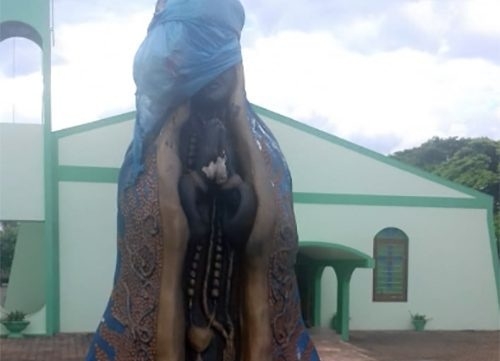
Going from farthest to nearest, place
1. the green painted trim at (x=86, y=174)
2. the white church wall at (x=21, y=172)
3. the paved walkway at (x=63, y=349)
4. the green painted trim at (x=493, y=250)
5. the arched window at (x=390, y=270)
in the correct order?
the green painted trim at (x=493, y=250) → the arched window at (x=390, y=270) → the green painted trim at (x=86, y=174) → the white church wall at (x=21, y=172) → the paved walkway at (x=63, y=349)

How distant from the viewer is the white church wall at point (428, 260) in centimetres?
1477

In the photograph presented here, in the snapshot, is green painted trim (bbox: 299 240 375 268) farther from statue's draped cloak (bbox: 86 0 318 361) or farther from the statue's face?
the statue's face

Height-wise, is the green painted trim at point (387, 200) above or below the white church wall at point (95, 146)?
below

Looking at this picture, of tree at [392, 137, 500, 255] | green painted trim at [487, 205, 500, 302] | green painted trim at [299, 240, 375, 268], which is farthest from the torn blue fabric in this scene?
tree at [392, 137, 500, 255]

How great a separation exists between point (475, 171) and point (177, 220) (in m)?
26.9

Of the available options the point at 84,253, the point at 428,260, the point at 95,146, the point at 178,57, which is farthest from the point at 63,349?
the point at 178,57

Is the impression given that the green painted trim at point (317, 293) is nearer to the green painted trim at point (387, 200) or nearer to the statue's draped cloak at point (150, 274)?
the green painted trim at point (387, 200)

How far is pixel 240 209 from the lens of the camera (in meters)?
1.99

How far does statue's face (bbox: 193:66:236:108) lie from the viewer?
2.05 meters

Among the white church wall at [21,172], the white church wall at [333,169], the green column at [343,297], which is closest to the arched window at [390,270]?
the white church wall at [333,169]

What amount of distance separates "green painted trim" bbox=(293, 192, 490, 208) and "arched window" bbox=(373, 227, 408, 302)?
23.9 inches

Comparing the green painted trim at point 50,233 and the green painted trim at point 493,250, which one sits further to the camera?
the green painted trim at point 493,250

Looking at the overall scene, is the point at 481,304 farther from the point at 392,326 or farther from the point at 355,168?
the point at 355,168

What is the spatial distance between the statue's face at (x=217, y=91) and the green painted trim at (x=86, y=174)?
11290 mm
